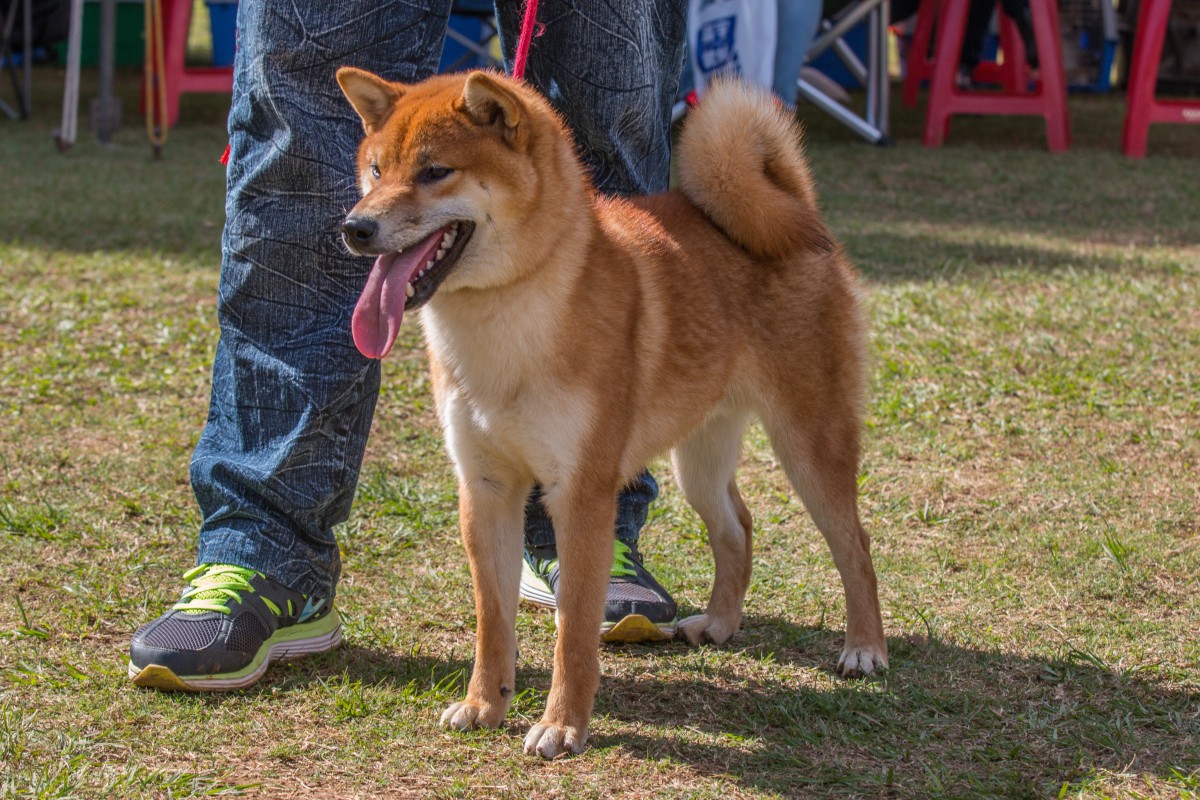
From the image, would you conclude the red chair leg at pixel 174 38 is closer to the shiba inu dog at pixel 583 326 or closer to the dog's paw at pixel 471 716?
the shiba inu dog at pixel 583 326

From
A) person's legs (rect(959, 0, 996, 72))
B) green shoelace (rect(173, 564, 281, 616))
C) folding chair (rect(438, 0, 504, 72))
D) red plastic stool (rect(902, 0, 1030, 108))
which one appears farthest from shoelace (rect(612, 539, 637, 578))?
red plastic stool (rect(902, 0, 1030, 108))

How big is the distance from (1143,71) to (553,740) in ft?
22.5

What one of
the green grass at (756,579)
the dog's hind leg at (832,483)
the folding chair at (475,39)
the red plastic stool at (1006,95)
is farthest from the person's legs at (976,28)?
the dog's hind leg at (832,483)

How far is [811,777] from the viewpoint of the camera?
6.89 feet

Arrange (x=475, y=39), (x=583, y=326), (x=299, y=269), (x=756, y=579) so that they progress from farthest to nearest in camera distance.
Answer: (x=475, y=39) → (x=756, y=579) → (x=299, y=269) → (x=583, y=326)

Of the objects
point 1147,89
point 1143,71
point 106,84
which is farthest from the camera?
point 106,84

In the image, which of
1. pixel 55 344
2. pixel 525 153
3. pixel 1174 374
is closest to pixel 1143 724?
pixel 525 153

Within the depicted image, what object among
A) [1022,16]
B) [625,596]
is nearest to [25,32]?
[1022,16]

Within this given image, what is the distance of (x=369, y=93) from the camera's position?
225 cm

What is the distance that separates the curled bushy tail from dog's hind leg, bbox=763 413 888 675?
1.20ft

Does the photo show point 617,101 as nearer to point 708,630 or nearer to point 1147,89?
point 708,630

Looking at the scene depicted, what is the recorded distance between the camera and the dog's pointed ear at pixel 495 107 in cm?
210

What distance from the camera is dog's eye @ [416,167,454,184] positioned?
2.12 metres

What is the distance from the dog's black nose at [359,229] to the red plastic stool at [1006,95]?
702 cm
